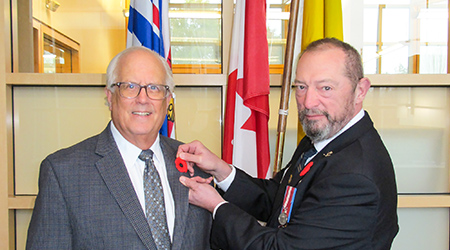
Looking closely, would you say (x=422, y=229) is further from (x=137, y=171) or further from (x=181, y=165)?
(x=137, y=171)

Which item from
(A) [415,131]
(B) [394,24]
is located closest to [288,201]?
(A) [415,131]

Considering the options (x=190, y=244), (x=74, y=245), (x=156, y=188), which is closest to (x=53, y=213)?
(x=74, y=245)

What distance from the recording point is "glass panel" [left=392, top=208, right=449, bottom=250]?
3.19 m

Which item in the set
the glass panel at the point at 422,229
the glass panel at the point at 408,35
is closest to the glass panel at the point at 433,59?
the glass panel at the point at 408,35

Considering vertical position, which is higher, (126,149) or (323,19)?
(323,19)

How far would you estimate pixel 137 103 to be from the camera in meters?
1.56

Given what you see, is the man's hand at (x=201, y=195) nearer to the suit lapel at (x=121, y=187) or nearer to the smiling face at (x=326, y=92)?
the suit lapel at (x=121, y=187)

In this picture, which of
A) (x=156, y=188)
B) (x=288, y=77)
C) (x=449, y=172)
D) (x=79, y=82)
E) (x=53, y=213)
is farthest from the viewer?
(x=449, y=172)

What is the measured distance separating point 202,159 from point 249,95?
35.3 inches

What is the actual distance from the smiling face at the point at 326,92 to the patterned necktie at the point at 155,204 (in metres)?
0.72

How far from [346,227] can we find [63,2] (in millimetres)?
2848

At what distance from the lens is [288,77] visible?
257 cm

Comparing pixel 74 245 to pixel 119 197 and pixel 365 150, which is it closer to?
pixel 119 197

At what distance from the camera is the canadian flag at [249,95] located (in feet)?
8.72
